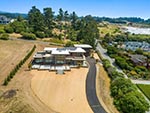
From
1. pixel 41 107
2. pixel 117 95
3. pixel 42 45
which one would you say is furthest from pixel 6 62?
pixel 117 95

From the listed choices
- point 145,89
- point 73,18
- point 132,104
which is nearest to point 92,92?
point 132,104

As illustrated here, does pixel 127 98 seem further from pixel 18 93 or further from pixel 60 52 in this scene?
pixel 60 52

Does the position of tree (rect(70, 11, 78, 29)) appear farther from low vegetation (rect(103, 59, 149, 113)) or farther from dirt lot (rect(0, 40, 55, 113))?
low vegetation (rect(103, 59, 149, 113))

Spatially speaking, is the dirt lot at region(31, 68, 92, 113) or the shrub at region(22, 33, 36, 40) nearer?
the dirt lot at region(31, 68, 92, 113)

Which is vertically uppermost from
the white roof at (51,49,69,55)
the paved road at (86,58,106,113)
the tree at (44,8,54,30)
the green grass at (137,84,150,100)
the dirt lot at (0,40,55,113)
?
the tree at (44,8,54,30)

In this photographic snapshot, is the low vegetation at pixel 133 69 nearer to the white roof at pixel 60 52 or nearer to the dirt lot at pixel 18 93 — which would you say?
the white roof at pixel 60 52

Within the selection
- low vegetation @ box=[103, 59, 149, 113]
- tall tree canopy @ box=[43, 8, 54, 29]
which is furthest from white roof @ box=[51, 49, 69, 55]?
tall tree canopy @ box=[43, 8, 54, 29]
